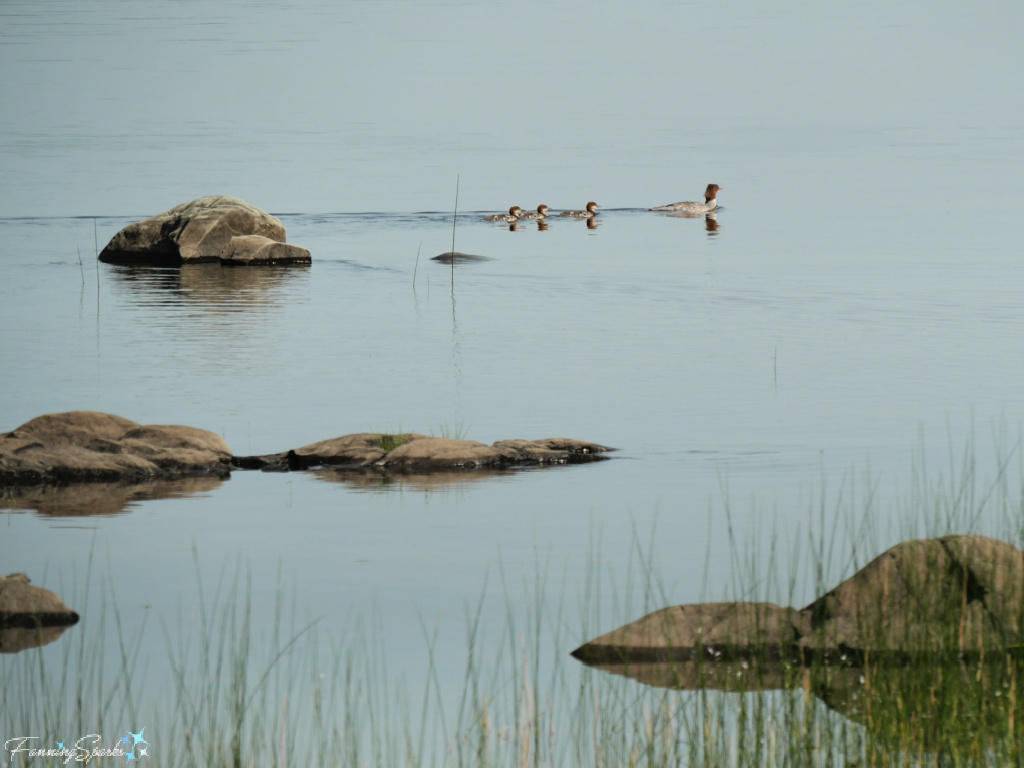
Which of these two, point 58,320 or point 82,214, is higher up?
point 82,214

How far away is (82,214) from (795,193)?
17.7 m

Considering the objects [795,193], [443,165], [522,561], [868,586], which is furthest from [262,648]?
[443,165]

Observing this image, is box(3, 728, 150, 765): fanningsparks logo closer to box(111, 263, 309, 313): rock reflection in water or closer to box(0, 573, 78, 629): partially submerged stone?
box(0, 573, 78, 629): partially submerged stone

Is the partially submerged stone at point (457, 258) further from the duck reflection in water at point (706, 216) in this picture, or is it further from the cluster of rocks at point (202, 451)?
the cluster of rocks at point (202, 451)

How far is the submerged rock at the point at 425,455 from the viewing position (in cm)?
1120

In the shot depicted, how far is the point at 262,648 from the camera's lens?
7.06 m

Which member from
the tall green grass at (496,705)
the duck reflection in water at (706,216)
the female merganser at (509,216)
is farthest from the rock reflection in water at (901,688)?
the duck reflection in water at (706,216)

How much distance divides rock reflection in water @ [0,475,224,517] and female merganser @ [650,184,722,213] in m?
26.8

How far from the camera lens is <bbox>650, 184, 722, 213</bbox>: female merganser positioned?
3653 cm

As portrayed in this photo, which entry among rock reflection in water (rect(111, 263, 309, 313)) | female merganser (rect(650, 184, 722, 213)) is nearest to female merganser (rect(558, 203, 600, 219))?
female merganser (rect(650, 184, 722, 213))

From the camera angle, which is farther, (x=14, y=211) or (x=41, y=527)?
A: (x=14, y=211)

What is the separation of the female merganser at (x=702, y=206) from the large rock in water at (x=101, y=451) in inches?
1033

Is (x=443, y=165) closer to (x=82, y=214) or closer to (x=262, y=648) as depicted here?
(x=82, y=214)

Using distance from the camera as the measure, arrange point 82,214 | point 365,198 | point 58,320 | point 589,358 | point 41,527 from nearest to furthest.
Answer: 1. point 41,527
2. point 589,358
3. point 58,320
4. point 82,214
5. point 365,198
